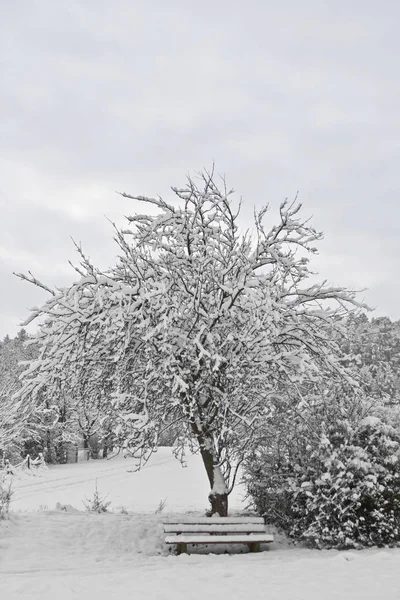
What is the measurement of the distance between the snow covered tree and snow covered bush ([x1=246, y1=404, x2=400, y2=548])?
96 cm

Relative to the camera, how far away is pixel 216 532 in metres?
9.59

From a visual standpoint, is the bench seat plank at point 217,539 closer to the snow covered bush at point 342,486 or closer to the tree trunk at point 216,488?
the snow covered bush at point 342,486

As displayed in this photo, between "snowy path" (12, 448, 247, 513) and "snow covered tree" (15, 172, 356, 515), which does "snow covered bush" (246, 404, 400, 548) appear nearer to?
"snow covered tree" (15, 172, 356, 515)

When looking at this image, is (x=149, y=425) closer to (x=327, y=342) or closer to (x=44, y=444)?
(x=327, y=342)

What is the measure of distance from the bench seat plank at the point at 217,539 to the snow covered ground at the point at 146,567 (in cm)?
22

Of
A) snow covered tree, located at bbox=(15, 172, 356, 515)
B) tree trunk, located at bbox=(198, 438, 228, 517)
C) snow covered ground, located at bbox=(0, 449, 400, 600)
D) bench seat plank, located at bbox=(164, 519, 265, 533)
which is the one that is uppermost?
snow covered tree, located at bbox=(15, 172, 356, 515)

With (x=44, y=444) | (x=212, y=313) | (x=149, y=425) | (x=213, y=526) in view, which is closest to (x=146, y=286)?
(x=212, y=313)

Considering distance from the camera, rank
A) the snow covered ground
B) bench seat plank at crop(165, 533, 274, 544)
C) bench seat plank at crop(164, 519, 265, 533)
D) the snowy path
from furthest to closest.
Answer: the snowy path, bench seat plank at crop(164, 519, 265, 533), bench seat plank at crop(165, 533, 274, 544), the snow covered ground

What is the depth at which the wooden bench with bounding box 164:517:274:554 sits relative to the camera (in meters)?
9.30

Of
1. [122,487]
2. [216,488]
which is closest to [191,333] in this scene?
[216,488]

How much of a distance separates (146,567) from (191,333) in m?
3.79

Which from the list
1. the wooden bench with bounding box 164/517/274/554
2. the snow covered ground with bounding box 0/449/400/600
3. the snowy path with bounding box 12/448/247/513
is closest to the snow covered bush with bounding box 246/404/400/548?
the snow covered ground with bounding box 0/449/400/600

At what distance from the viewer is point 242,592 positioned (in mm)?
6367

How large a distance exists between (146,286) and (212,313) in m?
1.26
